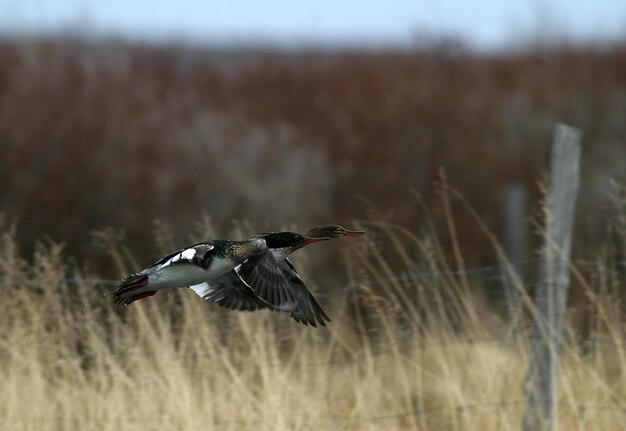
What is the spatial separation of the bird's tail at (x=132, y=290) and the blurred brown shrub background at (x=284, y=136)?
591 cm

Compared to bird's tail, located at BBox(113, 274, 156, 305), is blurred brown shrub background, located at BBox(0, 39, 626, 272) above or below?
above

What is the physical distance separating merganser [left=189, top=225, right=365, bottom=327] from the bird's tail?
259 mm

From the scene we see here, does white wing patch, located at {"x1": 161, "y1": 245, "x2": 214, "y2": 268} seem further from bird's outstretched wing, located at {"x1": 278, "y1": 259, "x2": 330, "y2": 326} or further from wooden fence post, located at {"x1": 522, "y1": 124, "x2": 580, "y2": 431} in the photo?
wooden fence post, located at {"x1": 522, "y1": 124, "x2": 580, "y2": 431}

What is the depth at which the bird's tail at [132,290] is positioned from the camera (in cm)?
347

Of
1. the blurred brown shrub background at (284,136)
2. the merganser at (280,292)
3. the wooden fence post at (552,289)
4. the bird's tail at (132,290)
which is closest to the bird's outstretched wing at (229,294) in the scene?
the merganser at (280,292)

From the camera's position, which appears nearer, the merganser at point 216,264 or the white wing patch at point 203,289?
the merganser at point 216,264

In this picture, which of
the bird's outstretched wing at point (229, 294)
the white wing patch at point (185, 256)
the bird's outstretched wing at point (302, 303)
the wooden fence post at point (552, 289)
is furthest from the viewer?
the wooden fence post at point (552, 289)

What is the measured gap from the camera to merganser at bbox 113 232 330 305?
3387mm

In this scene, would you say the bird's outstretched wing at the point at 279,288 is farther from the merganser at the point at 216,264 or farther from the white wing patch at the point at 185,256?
the white wing patch at the point at 185,256

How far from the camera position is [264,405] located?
14.0 feet

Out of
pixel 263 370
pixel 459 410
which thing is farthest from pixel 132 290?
pixel 459 410

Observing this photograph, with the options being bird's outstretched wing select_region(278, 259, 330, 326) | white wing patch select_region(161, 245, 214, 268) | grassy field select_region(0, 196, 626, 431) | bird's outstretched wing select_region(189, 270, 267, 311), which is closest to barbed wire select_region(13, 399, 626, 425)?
grassy field select_region(0, 196, 626, 431)

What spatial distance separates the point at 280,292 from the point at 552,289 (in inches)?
50.8

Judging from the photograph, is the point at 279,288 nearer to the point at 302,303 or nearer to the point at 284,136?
the point at 302,303
